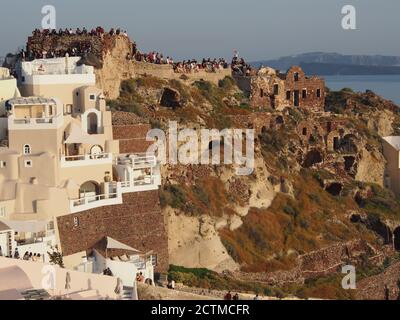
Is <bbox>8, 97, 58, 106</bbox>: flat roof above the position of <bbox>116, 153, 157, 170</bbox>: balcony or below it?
above

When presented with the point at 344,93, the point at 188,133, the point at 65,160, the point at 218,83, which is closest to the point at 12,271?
the point at 65,160

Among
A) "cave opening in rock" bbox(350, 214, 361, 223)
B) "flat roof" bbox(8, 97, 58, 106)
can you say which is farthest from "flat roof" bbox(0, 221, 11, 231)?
"cave opening in rock" bbox(350, 214, 361, 223)

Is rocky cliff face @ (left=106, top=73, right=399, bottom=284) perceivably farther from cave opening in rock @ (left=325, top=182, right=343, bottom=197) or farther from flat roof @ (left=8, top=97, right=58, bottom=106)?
flat roof @ (left=8, top=97, right=58, bottom=106)

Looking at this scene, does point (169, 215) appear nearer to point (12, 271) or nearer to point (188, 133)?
point (188, 133)

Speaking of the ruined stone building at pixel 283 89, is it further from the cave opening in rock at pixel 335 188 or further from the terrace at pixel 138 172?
the terrace at pixel 138 172

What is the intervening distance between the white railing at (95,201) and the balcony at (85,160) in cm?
141

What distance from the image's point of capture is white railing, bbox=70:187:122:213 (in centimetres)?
5338

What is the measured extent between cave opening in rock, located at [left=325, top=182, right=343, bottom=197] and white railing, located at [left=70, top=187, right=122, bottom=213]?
22.1 metres

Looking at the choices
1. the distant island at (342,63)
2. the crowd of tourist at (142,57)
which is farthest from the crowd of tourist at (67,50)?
the distant island at (342,63)

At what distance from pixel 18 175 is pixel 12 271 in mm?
9577

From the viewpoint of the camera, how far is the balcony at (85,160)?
2131 inches

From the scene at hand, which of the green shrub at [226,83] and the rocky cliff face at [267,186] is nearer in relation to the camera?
the rocky cliff face at [267,186]

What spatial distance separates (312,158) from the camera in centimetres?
7700

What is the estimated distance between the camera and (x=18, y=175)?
53.0 metres
